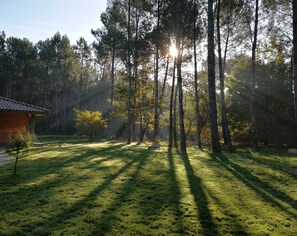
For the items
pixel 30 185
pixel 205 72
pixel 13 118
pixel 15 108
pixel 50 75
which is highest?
pixel 50 75

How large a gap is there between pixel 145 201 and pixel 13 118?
1636 centimetres

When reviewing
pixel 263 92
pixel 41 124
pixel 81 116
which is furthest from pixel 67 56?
pixel 263 92

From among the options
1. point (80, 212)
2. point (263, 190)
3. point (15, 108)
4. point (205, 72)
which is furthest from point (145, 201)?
point (205, 72)

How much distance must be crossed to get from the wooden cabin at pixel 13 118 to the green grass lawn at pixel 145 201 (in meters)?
10.6

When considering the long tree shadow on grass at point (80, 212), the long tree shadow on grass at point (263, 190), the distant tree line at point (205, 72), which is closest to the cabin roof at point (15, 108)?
the distant tree line at point (205, 72)

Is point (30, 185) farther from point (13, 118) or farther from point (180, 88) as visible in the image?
point (13, 118)

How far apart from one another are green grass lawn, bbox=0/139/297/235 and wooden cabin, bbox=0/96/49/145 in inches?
415

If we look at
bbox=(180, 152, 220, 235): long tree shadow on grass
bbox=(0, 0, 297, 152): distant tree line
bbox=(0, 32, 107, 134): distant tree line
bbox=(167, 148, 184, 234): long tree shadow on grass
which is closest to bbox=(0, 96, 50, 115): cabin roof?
bbox=(0, 0, 297, 152): distant tree line

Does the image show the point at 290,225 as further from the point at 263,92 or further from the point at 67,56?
the point at 67,56

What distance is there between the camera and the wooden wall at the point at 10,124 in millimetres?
17328

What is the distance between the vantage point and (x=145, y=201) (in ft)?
16.7

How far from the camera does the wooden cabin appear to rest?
56.3 ft

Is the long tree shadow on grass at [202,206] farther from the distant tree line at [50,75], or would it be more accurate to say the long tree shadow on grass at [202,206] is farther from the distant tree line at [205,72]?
the distant tree line at [50,75]

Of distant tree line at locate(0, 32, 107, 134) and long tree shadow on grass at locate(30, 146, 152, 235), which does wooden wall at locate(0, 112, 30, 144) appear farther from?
distant tree line at locate(0, 32, 107, 134)
